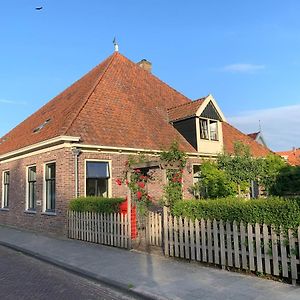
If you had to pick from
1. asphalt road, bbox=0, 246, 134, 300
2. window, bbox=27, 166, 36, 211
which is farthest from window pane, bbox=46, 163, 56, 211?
asphalt road, bbox=0, 246, 134, 300

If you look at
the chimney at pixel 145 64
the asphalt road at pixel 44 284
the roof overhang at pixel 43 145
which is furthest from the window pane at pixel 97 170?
the chimney at pixel 145 64

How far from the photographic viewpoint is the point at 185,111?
19.8 m

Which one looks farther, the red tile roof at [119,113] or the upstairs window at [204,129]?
the upstairs window at [204,129]

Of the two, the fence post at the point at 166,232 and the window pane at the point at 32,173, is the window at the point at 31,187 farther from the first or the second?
the fence post at the point at 166,232

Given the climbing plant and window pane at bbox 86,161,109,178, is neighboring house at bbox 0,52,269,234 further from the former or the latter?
the climbing plant

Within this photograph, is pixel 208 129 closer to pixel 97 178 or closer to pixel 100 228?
pixel 97 178

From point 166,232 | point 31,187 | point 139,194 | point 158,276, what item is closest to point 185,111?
point 31,187

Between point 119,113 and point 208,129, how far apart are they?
17.1ft

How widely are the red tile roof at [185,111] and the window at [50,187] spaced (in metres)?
7.26

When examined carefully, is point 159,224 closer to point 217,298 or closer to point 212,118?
point 217,298

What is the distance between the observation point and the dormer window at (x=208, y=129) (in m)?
19.9

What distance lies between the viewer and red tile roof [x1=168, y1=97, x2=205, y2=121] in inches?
764

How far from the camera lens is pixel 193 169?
62.7 feet

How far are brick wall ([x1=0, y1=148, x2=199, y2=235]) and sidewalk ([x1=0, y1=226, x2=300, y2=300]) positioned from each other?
3.02 meters
